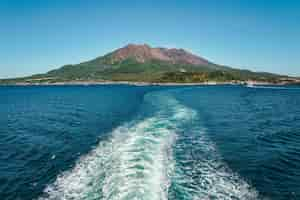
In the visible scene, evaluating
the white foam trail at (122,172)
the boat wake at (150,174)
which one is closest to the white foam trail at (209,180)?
the boat wake at (150,174)

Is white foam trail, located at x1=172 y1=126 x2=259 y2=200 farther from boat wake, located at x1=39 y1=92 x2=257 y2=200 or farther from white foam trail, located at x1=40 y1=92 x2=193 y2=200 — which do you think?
white foam trail, located at x1=40 y1=92 x2=193 y2=200

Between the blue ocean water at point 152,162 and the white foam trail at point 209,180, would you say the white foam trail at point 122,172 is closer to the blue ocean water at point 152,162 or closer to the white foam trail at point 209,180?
the blue ocean water at point 152,162

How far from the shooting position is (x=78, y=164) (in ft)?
53.6

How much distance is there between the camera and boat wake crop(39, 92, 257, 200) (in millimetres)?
11594

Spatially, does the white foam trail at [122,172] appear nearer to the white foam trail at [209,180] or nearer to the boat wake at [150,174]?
the boat wake at [150,174]

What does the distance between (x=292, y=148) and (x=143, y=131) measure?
44.8 feet

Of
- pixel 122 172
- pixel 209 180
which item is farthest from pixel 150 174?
pixel 209 180

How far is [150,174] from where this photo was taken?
Answer: 531 inches

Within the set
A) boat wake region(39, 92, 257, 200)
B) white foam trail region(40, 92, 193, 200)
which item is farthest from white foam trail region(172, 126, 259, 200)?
white foam trail region(40, 92, 193, 200)

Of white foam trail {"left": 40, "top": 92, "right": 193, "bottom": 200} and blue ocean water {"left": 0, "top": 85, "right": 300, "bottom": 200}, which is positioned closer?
white foam trail {"left": 40, "top": 92, "right": 193, "bottom": 200}

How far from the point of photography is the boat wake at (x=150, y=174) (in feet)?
38.0

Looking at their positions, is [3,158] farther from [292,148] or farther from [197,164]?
[292,148]

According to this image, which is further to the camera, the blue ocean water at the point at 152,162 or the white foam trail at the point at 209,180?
the blue ocean water at the point at 152,162

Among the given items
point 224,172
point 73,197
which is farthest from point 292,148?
point 73,197
